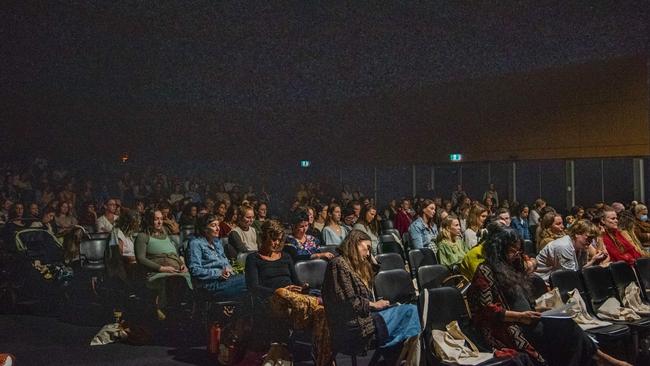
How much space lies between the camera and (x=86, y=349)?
5.55 metres

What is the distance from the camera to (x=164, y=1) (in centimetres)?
1146

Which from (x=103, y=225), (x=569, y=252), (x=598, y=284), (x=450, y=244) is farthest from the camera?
(x=103, y=225)

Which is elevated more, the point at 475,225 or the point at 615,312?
the point at 475,225

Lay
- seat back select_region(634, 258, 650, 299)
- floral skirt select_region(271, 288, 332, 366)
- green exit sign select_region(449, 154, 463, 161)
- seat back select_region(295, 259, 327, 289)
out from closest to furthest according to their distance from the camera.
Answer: floral skirt select_region(271, 288, 332, 366)
seat back select_region(295, 259, 327, 289)
seat back select_region(634, 258, 650, 299)
green exit sign select_region(449, 154, 463, 161)

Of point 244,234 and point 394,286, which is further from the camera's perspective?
point 244,234

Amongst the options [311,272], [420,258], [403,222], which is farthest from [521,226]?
[311,272]

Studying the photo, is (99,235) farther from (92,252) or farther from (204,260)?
(204,260)

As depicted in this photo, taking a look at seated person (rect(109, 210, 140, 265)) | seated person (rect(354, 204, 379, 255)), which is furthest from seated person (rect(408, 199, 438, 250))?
seated person (rect(109, 210, 140, 265))

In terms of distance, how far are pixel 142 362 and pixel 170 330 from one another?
117 centimetres

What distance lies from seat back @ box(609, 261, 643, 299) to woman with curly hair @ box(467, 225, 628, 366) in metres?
1.24

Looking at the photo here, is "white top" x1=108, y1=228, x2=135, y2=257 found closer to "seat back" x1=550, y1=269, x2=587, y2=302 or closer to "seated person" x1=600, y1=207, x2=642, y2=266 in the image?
"seat back" x1=550, y1=269, x2=587, y2=302

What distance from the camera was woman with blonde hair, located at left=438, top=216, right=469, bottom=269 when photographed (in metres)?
6.69

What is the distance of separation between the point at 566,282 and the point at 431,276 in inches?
42.6

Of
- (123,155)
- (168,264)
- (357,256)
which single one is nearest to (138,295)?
(168,264)
